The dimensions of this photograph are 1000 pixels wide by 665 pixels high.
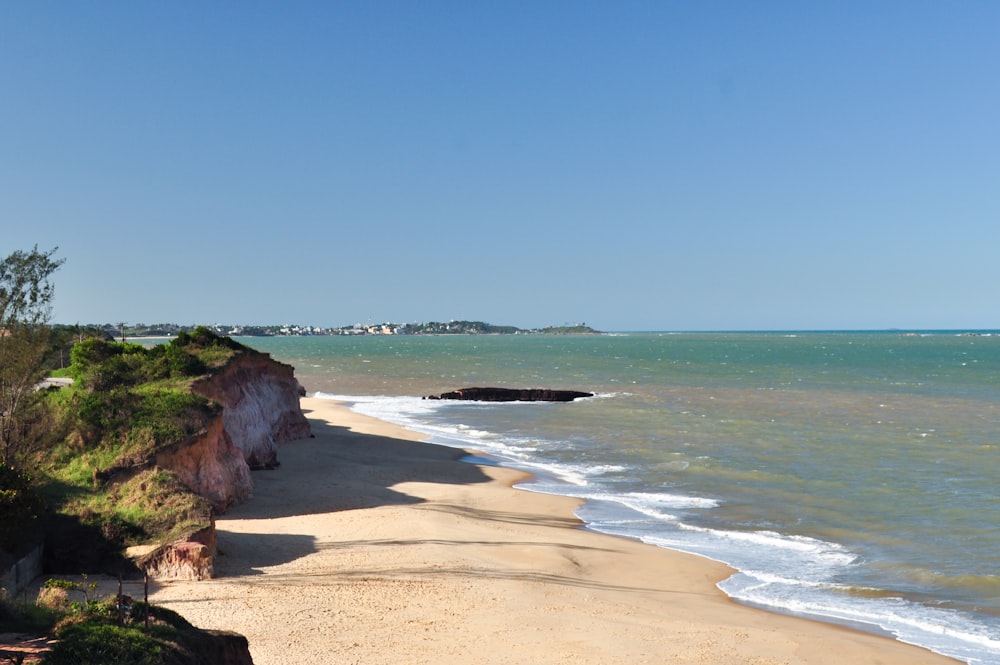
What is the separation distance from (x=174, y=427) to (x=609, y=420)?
32314 mm

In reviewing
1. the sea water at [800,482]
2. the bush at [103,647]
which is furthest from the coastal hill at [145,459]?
the sea water at [800,482]

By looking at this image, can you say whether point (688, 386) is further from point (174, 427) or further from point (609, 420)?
point (174, 427)

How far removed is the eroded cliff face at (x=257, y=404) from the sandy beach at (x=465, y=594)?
4.21m

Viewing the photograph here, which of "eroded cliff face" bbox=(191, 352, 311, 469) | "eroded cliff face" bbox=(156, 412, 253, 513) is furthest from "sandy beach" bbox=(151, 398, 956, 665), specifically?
"eroded cliff face" bbox=(191, 352, 311, 469)

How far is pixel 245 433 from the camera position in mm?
29562

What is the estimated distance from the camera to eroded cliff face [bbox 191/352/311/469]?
93.4 feet

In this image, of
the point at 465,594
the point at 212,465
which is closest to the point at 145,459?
the point at 212,465

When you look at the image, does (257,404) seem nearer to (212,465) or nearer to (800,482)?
(212,465)

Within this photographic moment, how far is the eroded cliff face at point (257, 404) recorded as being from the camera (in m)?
28.5

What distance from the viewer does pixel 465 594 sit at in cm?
1595

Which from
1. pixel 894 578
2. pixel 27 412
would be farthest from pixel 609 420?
pixel 27 412

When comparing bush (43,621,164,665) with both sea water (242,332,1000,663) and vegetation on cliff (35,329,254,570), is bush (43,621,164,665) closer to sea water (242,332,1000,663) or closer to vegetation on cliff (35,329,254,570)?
vegetation on cliff (35,329,254,570)

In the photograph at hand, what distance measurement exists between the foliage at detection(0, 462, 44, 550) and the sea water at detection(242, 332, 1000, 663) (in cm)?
1459

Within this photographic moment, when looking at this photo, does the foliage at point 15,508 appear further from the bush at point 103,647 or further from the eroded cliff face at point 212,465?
the bush at point 103,647
